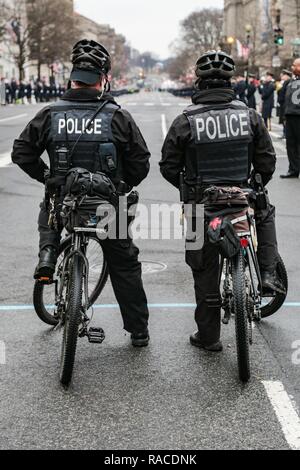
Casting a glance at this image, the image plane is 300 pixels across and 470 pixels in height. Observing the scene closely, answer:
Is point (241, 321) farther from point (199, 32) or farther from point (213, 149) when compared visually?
point (199, 32)

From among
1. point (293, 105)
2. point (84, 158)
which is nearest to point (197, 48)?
point (293, 105)

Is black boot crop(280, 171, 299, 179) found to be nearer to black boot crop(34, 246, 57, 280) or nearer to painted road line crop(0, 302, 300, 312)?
painted road line crop(0, 302, 300, 312)

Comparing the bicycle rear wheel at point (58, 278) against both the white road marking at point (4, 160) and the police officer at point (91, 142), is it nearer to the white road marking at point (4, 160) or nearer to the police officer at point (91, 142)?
the police officer at point (91, 142)

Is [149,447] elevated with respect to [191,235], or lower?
lower

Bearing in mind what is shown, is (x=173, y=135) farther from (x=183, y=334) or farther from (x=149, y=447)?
(x=149, y=447)

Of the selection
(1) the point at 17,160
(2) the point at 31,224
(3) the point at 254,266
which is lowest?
(2) the point at 31,224

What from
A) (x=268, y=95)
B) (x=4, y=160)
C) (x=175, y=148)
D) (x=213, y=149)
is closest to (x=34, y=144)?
(x=175, y=148)

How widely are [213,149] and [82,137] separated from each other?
0.82 m

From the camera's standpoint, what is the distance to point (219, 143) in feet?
16.1

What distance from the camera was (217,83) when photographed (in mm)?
4938

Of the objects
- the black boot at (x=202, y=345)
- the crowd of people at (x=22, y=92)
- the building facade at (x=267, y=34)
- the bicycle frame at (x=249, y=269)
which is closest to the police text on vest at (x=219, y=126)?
the bicycle frame at (x=249, y=269)

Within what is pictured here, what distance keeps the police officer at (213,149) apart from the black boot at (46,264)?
0.87 m

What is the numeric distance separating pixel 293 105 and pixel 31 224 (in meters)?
6.13

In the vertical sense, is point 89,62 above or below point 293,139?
above
